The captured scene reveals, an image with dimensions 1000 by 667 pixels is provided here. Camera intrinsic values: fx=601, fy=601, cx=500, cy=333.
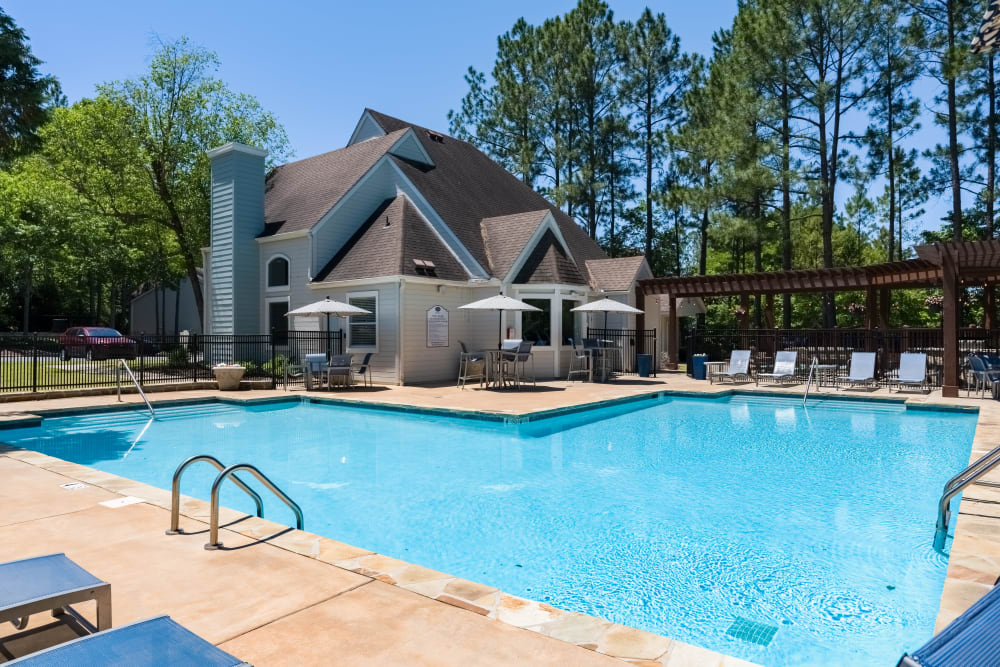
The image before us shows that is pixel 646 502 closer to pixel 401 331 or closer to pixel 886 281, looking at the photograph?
pixel 401 331

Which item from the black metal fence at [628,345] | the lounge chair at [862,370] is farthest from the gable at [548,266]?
the lounge chair at [862,370]

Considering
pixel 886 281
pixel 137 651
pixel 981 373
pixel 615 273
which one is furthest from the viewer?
pixel 615 273

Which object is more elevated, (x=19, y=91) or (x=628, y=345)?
(x=19, y=91)

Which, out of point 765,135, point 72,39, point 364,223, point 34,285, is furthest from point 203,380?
point 34,285

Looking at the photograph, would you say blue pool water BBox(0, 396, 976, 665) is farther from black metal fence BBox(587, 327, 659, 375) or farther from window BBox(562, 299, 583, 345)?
black metal fence BBox(587, 327, 659, 375)

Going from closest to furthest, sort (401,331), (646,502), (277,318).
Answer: (646,502)
(401,331)
(277,318)

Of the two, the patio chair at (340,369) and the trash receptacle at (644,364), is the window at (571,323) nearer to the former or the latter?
the trash receptacle at (644,364)

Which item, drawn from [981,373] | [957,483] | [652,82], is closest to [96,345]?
[957,483]

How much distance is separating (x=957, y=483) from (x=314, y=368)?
1368 cm

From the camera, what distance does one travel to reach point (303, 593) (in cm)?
338

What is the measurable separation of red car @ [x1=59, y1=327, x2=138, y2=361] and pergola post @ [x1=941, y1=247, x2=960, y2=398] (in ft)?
78.9

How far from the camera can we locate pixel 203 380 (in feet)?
54.1

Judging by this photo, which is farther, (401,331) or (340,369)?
(401,331)

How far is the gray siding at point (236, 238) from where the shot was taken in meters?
19.6
